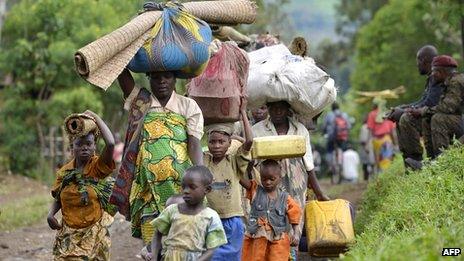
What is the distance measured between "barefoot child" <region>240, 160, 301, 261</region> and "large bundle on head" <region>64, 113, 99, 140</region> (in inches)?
56.2

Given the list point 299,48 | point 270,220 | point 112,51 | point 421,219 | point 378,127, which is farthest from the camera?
point 378,127

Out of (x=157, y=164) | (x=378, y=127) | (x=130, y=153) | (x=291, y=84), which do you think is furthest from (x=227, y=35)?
(x=378, y=127)

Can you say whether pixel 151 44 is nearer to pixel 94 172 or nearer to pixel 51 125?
pixel 94 172

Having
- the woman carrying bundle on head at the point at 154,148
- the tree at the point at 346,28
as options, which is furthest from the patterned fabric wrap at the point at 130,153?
the tree at the point at 346,28

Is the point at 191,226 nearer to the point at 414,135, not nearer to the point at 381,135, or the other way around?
the point at 414,135

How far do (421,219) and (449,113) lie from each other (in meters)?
4.49

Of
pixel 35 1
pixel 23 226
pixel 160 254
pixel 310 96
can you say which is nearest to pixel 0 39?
pixel 35 1

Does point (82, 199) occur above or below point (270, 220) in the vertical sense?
above

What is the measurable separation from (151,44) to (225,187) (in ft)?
4.45

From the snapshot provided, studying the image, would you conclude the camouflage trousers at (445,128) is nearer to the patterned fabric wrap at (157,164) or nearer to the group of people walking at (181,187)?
the group of people walking at (181,187)

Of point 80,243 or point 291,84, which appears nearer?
point 80,243

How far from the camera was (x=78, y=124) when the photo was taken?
845cm

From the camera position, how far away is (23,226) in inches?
651

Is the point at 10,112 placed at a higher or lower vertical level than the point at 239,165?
higher
